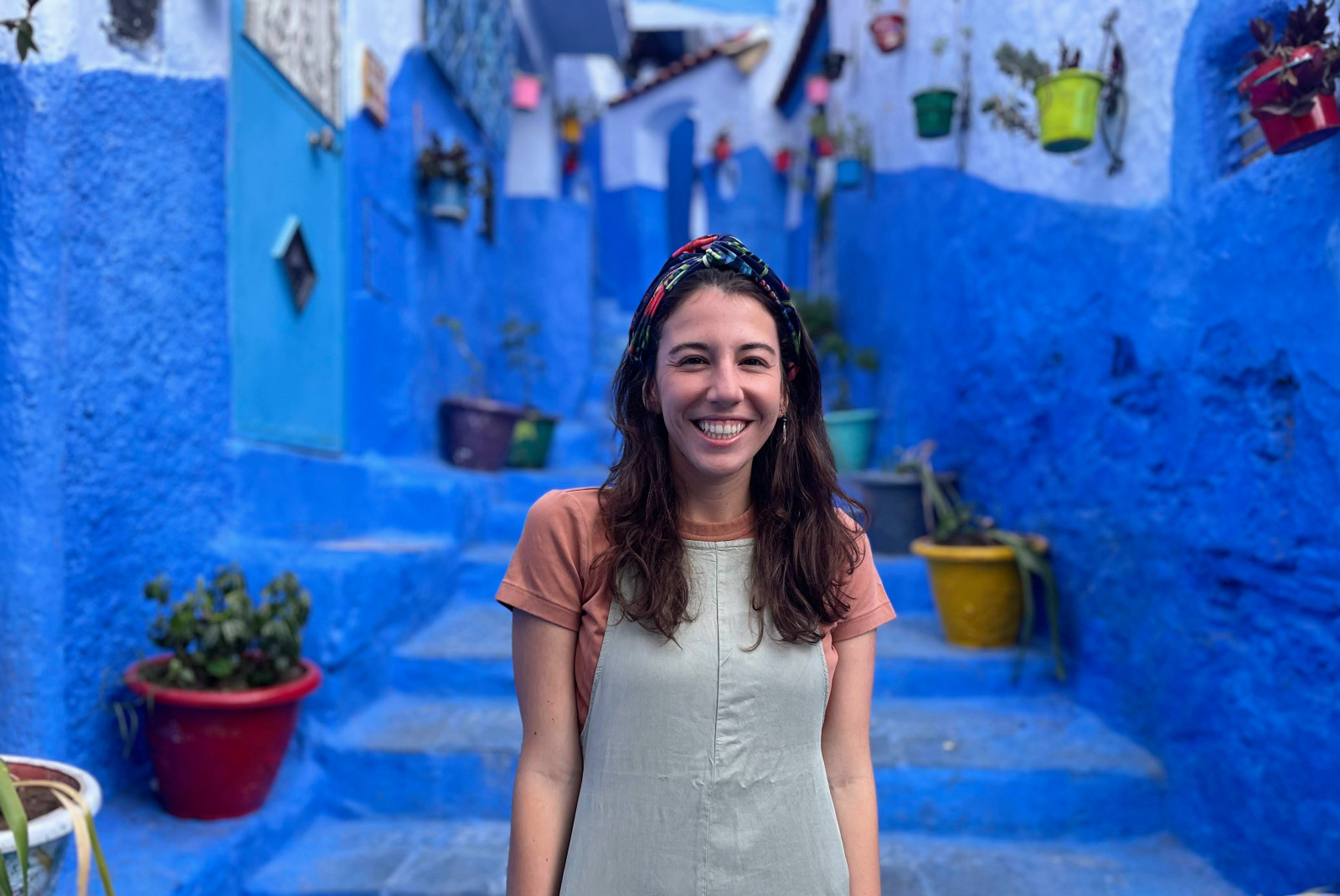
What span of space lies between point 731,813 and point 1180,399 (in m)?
2.36

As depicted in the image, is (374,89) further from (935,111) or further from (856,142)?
(856,142)

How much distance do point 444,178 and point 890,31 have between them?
2.73 metres

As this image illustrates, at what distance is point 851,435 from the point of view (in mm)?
6160

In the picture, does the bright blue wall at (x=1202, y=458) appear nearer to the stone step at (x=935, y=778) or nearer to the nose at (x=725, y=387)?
the stone step at (x=935, y=778)

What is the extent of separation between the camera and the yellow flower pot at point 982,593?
3764mm

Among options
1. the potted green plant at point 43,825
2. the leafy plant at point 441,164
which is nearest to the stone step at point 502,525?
the leafy plant at point 441,164

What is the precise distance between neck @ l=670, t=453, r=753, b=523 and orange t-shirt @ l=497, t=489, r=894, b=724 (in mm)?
44

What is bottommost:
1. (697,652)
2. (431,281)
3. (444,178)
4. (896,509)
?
(896,509)

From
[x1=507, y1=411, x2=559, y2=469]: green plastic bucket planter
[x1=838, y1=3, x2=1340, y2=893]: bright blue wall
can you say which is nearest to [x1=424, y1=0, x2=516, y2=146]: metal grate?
[x1=507, y1=411, x2=559, y2=469]: green plastic bucket planter

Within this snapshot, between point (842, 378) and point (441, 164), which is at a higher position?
point (441, 164)

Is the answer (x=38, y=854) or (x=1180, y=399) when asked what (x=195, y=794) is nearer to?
(x=38, y=854)

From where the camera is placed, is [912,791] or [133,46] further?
[912,791]

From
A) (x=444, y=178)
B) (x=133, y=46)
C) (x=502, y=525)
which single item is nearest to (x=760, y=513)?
(x=133, y=46)

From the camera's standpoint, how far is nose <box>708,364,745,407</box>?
1.24 meters
